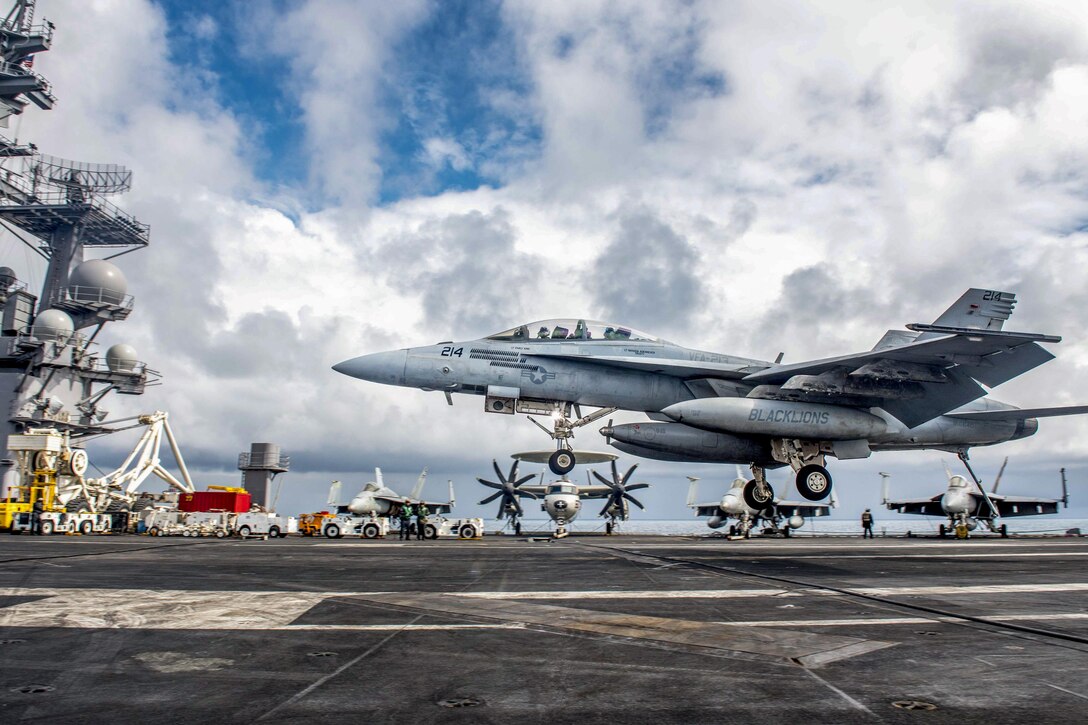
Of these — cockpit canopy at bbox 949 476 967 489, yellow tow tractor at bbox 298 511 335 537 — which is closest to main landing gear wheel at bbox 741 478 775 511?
yellow tow tractor at bbox 298 511 335 537

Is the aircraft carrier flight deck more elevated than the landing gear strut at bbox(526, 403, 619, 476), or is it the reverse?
the landing gear strut at bbox(526, 403, 619, 476)

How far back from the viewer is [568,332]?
63.3 ft

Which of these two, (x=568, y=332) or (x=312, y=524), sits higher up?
(x=568, y=332)

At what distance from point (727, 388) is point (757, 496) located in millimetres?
3685

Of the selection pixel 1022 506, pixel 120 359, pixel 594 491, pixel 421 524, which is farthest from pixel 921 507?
pixel 120 359

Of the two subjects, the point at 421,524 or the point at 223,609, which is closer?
the point at 223,609

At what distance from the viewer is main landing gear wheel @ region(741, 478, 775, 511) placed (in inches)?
809

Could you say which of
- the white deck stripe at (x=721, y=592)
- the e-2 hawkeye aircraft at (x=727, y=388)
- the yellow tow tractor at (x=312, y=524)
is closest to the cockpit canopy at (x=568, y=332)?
the e-2 hawkeye aircraft at (x=727, y=388)

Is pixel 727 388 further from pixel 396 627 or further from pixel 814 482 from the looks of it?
pixel 396 627

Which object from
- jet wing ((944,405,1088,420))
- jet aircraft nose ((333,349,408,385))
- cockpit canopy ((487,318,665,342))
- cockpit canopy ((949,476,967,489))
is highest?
cockpit canopy ((487,318,665,342))

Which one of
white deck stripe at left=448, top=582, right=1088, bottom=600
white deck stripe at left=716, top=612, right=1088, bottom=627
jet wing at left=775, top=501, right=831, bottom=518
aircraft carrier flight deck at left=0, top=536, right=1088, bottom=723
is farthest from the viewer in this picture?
jet wing at left=775, top=501, right=831, bottom=518

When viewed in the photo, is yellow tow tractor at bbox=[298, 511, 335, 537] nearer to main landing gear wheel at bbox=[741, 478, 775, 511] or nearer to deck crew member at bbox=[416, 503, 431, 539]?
deck crew member at bbox=[416, 503, 431, 539]

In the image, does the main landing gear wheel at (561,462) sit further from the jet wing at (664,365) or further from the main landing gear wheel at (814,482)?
the main landing gear wheel at (814,482)

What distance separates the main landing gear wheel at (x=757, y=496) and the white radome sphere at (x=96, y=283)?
50.7 meters
